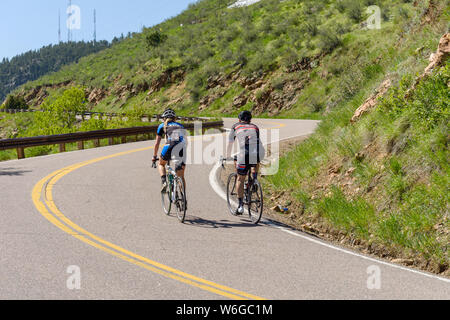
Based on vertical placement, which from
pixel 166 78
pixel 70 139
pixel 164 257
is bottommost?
pixel 164 257

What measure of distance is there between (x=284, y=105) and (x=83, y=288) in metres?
40.0

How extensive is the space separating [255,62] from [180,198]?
42.9 meters

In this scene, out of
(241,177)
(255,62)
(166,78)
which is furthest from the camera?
(166,78)

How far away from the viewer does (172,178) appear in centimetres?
916

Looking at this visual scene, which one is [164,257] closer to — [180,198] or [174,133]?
[180,198]

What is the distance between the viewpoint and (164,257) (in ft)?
21.8

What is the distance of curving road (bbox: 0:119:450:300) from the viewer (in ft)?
17.8

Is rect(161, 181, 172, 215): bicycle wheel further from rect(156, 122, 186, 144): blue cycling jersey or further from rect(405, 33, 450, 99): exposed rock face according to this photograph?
rect(405, 33, 450, 99): exposed rock face

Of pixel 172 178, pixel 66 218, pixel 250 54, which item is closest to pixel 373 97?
pixel 172 178

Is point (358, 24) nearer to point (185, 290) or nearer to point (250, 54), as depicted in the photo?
point (250, 54)

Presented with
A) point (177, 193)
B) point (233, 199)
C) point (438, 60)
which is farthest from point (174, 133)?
point (438, 60)

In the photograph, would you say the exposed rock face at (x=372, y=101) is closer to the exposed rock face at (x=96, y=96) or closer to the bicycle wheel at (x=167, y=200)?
the bicycle wheel at (x=167, y=200)

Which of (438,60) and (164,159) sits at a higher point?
(438,60)

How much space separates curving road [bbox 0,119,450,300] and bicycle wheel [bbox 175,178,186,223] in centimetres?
18
